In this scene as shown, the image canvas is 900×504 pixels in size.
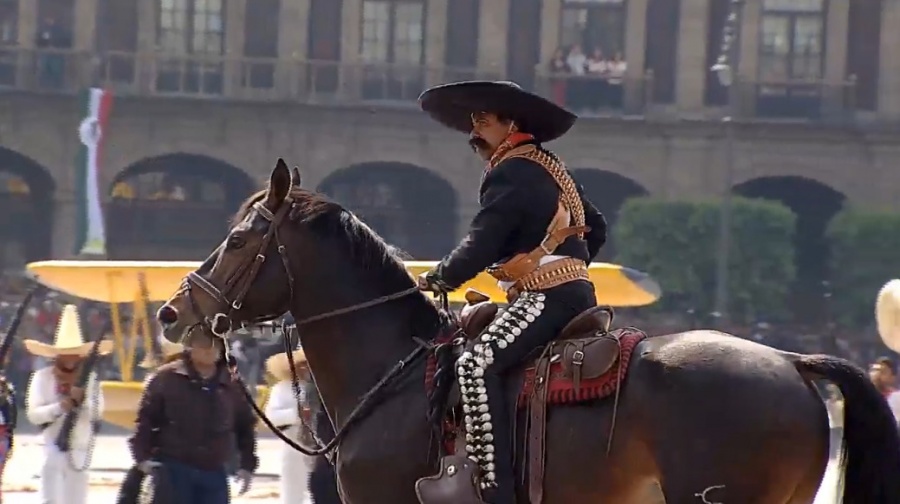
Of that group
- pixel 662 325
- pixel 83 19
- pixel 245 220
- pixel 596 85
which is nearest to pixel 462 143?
pixel 596 85

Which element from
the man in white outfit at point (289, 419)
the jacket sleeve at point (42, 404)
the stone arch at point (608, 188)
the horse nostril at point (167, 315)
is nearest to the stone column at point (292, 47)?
the stone arch at point (608, 188)

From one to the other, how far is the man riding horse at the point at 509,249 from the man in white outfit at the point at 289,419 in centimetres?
453

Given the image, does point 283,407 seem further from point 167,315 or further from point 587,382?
point 587,382

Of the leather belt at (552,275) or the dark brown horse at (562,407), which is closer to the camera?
the dark brown horse at (562,407)

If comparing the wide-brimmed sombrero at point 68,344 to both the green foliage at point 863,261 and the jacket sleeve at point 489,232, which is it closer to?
the jacket sleeve at point 489,232

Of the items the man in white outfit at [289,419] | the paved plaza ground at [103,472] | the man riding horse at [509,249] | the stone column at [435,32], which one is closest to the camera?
the man riding horse at [509,249]

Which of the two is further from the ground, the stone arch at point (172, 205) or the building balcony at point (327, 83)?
the building balcony at point (327, 83)

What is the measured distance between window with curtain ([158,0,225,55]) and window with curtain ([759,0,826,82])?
12861 mm

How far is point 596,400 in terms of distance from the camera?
6223 millimetres

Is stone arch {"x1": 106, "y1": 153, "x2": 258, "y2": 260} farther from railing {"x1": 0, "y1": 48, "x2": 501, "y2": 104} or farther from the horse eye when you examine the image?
the horse eye

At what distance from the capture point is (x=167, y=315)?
657cm

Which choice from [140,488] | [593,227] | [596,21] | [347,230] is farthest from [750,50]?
[347,230]

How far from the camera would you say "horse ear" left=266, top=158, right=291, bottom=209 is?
6.58m

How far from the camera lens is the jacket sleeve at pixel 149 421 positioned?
10008 mm
